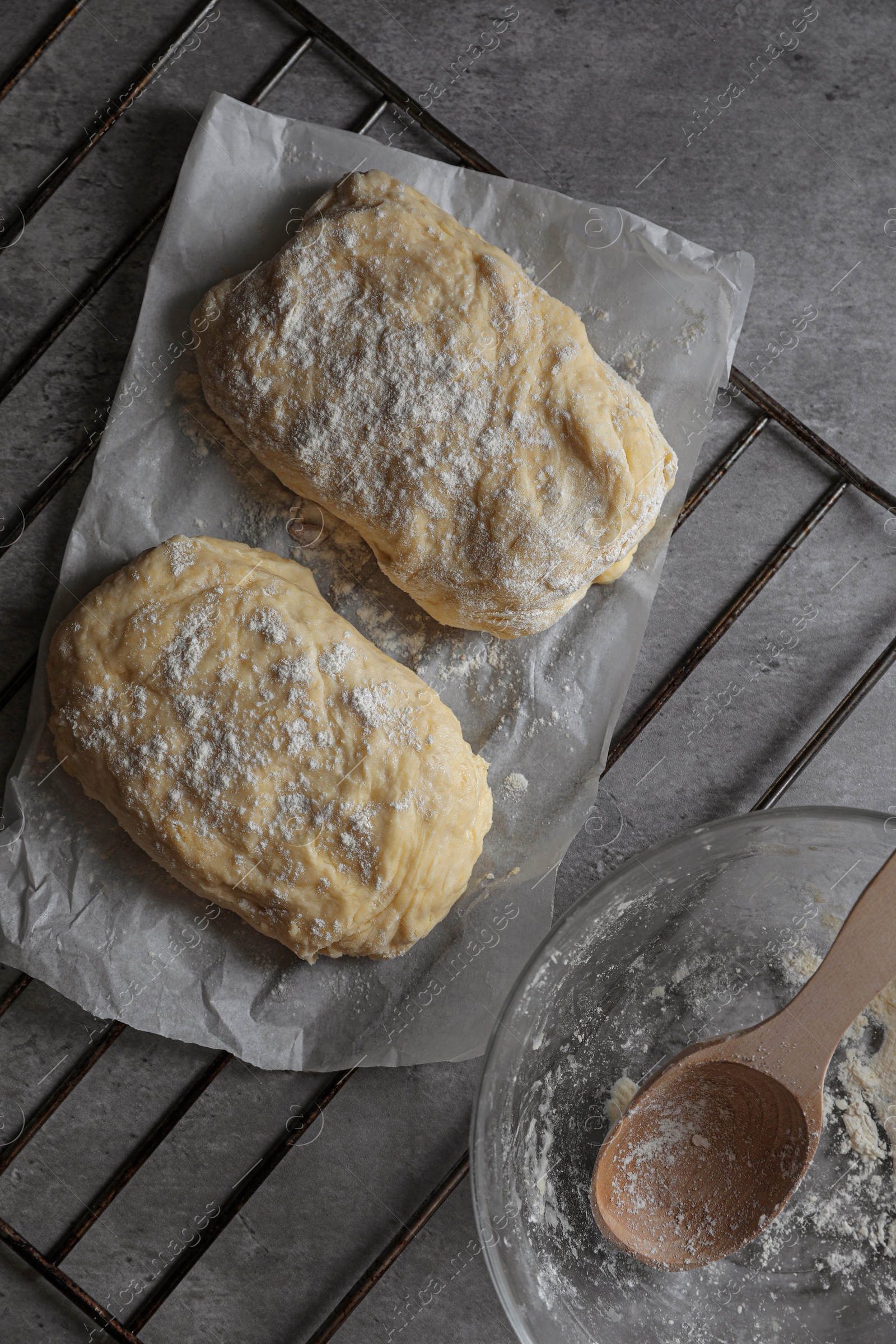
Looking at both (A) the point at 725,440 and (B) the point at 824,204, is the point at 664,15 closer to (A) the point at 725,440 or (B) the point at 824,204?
(B) the point at 824,204

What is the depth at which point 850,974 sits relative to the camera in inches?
42.2

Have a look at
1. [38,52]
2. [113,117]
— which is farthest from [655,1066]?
[38,52]

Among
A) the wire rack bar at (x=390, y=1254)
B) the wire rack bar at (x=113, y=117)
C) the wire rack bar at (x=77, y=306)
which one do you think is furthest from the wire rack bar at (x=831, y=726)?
the wire rack bar at (x=113, y=117)

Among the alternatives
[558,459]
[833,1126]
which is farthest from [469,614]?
[833,1126]

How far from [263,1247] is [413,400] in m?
1.26

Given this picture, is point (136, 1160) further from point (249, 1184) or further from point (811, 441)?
point (811, 441)

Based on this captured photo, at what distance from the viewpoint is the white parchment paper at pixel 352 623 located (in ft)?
4.46

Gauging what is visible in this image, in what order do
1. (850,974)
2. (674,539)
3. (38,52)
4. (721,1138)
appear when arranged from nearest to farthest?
(850,974) < (721,1138) < (38,52) < (674,539)

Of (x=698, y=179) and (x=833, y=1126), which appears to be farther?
(x=698, y=179)

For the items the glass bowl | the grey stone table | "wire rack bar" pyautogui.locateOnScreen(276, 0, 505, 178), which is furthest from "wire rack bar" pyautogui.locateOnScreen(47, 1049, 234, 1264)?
"wire rack bar" pyautogui.locateOnScreen(276, 0, 505, 178)

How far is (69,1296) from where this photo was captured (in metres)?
1.30

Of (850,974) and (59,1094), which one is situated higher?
(850,974)

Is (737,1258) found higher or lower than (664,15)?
lower

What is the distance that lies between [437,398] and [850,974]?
879 millimetres
